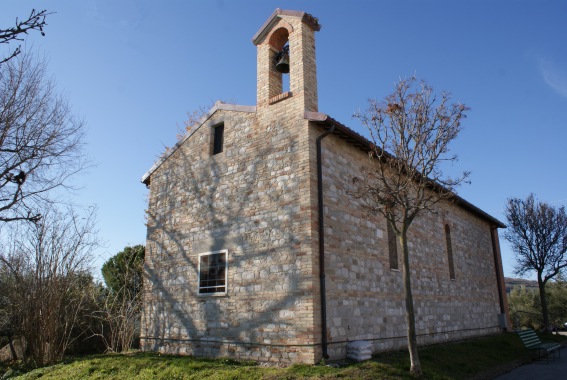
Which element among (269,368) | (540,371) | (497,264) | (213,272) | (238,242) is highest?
(497,264)

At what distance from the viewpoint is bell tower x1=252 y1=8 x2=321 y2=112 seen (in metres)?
10.9

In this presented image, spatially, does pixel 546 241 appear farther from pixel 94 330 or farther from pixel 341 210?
pixel 94 330

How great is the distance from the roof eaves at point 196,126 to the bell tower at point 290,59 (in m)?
0.65

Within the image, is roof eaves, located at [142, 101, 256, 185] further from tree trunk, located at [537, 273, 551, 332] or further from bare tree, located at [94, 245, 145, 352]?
tree trunk, located at [537, 273, 551, 332]

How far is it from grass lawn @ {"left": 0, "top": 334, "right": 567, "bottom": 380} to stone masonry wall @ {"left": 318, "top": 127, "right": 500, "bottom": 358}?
691mm

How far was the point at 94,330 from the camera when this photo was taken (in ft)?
52.0

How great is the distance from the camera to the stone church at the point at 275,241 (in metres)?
9.65

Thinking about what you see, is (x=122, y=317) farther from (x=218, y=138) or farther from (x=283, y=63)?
(x=283, y=63)

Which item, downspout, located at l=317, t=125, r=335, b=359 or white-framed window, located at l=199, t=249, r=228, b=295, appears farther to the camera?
white-framed window, located at l=199, t=249, r=228, b=295

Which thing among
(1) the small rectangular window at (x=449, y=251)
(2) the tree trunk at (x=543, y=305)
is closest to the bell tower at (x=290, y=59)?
(1) the small rectangular window at (x=449, y=251)

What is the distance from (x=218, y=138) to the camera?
510 inches

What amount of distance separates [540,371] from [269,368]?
8408mm

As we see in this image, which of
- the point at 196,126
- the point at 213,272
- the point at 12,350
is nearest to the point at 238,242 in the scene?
the point at 213,272

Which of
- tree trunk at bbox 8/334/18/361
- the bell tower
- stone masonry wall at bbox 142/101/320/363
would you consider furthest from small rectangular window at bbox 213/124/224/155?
tree trunk at bbox 8/334/18/361
